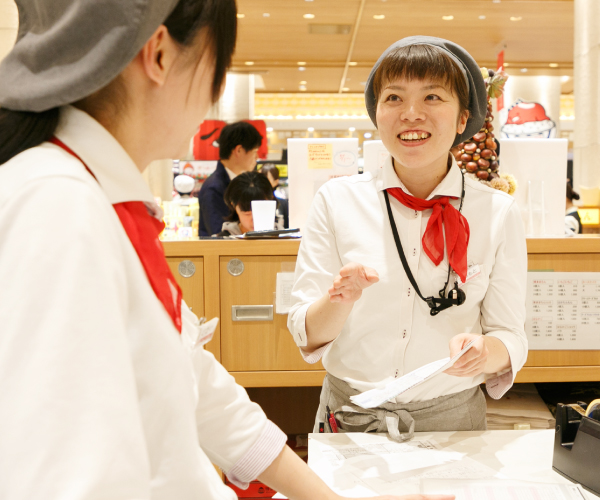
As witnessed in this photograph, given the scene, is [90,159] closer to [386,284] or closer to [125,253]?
[125,253]

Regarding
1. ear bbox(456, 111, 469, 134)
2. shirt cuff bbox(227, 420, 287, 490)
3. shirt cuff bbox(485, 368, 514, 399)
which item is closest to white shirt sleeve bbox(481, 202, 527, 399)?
shirt cuff bbox(485, 368, 514, 399)

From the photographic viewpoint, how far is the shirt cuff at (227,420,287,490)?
2.72 ft

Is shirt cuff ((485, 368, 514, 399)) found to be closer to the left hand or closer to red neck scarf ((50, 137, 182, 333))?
the left hand

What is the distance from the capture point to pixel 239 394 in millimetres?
850

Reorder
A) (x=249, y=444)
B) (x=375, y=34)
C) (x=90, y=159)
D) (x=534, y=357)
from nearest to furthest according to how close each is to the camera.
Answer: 1. (x=90, y=159)
2. (x=249, y=444)
3. (x=534, y=357)
4. (x=375, y=34)

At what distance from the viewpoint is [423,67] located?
139cm

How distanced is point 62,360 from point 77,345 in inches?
0.6

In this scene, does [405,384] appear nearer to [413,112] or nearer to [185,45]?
[413,112]

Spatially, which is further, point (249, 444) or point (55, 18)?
point (249, 444)

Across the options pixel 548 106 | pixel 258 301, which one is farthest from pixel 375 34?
pixel 258 301

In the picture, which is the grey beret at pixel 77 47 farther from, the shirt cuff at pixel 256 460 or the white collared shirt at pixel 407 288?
the white collared shirt at pixel 407 288

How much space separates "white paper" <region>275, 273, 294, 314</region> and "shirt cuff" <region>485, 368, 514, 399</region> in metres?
0.84

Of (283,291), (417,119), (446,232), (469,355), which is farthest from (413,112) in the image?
(283,291)

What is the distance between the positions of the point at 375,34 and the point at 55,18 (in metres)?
8.46
